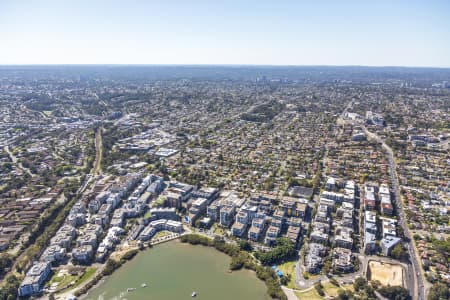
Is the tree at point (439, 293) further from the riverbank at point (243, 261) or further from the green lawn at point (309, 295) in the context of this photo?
the riverbank at point (243, 261)

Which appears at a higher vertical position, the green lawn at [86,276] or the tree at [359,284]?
the tree at [359,284]

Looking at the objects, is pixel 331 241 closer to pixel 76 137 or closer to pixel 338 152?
pixel 338 152

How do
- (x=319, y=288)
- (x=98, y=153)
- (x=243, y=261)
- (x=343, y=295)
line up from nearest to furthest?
(x=343, y=295)
(x=319, y=288)
(x=243, y=261)
(x=98, y=153)

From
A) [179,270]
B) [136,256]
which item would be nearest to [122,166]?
[136,256]

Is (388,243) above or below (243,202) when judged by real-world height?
above

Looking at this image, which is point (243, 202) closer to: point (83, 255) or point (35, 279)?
point (83, 255)

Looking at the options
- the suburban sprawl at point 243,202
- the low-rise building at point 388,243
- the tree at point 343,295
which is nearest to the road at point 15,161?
the suburban sprawl at point 243,202

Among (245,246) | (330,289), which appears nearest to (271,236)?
(245,246)
